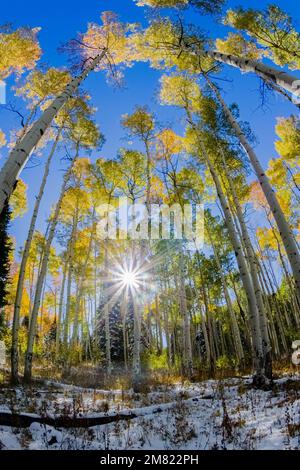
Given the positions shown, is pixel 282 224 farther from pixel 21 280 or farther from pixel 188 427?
pixel 21 280

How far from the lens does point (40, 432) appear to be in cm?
440

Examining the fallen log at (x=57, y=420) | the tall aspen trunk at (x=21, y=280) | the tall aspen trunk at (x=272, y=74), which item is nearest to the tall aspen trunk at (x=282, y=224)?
the tall aspen trunk at (x=272, y=74)

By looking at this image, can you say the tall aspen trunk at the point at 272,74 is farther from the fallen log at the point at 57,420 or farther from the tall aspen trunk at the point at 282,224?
the fallen log at the point at 57,420

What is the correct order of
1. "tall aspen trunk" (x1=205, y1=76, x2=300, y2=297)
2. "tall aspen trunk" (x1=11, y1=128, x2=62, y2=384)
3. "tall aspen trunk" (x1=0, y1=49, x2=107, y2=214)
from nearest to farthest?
"tall aspen trunk" (x1=0, y1=49, x2=107, y2=214) → "tall aspen trunk" (x1=205, y1=76, x2=300, y2=297) → "tall aspen trunk" (x1=11, y1=128, x2=62, y2=384)

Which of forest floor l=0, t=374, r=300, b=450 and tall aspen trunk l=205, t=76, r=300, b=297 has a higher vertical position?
tall aspen trunk l=205, t=76, r=300, b=297

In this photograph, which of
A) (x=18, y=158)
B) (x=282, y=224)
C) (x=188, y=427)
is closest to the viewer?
(x=18, y=158)

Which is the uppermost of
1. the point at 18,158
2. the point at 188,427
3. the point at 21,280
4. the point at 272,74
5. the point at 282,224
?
the point at 272,74

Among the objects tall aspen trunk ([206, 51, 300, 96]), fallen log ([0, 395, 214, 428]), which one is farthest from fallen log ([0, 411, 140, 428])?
tall aspen trunk ([206, 51, 300, 96])

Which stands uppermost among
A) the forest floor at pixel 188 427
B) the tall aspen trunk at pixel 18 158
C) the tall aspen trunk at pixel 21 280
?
the tall aspen trunk at pixel 21 280

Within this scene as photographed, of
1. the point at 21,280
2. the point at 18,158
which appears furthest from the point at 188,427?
the point at 21,280

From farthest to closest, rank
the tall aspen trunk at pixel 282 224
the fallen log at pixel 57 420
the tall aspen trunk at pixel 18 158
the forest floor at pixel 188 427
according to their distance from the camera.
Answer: the tall aspen trunk at pixel 282 224, the fallen log at pixel 57 420, the forest floor at pixel 188 427, the tall aspen trunk at pixel 18 158

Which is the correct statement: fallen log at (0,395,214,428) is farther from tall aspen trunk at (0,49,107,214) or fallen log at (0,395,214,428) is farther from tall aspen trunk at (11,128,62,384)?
tall aspen trunk at (11,128,62,384)
